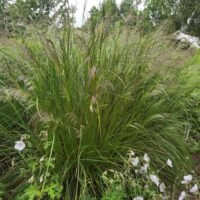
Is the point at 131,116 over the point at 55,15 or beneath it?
beneath

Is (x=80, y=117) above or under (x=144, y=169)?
above

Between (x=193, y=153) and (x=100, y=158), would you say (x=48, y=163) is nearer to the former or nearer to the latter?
(x=100, y=158)

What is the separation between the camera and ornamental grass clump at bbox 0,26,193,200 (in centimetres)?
246

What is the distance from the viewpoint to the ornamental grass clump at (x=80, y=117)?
2.46m

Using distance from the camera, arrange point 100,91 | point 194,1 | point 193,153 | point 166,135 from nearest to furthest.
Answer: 1. point 100,91
2. point 166,135
3. point 193,153
4. point 194,1

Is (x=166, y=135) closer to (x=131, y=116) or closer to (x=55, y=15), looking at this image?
(x=131, y=116)

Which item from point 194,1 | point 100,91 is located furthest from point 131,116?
point 194,1

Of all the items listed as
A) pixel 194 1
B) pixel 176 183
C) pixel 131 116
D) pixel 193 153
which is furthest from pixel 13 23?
pixel 194 1

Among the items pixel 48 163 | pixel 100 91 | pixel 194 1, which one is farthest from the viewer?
pixel 194 1

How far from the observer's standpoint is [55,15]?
2.75 m

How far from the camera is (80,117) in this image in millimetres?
2541

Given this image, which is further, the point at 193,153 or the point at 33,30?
the point at 193,153

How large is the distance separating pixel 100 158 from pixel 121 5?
1600 millimetres

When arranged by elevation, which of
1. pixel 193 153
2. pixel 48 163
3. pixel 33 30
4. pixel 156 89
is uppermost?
pixel 33 30
